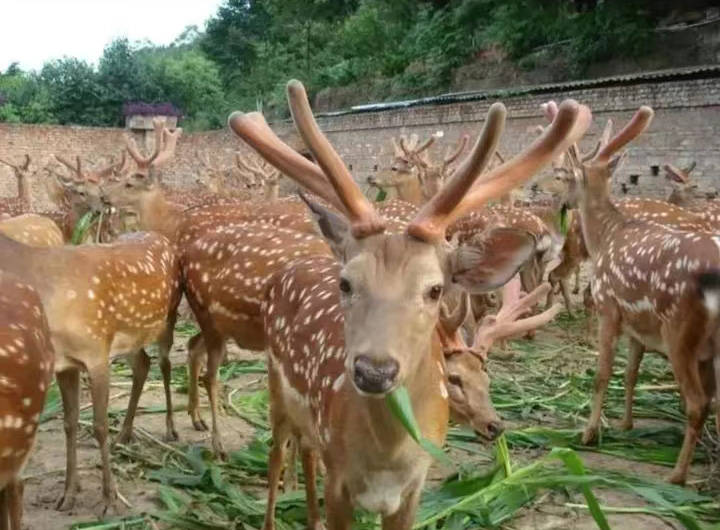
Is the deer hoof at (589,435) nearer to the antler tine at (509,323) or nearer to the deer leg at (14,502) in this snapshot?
the antler tine at (509,323)

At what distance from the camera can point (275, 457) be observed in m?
4.11

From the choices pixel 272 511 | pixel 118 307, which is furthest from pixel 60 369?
pixel 272 511

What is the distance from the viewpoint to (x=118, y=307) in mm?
4766

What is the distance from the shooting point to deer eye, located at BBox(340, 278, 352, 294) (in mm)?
2732

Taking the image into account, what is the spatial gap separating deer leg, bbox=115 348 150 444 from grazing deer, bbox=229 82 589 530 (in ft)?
6.65

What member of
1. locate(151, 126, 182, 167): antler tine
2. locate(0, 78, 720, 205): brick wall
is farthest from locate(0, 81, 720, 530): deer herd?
locate(0, 78, 720, 205): brick wall

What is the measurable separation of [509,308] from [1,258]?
251cm

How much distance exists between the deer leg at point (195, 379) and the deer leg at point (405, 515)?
2.72 m

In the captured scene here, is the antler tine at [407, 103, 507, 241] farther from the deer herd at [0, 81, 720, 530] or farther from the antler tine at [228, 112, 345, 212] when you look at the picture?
the antler tine at [228, 112, 345, 212]

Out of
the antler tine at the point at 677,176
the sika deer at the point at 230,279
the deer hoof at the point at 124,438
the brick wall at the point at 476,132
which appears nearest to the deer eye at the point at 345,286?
the sika deer at the point at 230,279

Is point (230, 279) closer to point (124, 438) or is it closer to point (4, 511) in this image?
point (124, 438)

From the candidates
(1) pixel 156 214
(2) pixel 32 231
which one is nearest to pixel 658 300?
(2) pixel 32 231

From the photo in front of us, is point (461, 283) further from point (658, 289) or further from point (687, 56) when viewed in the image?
point (687, 56)

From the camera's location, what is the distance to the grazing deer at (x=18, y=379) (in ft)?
9.02
